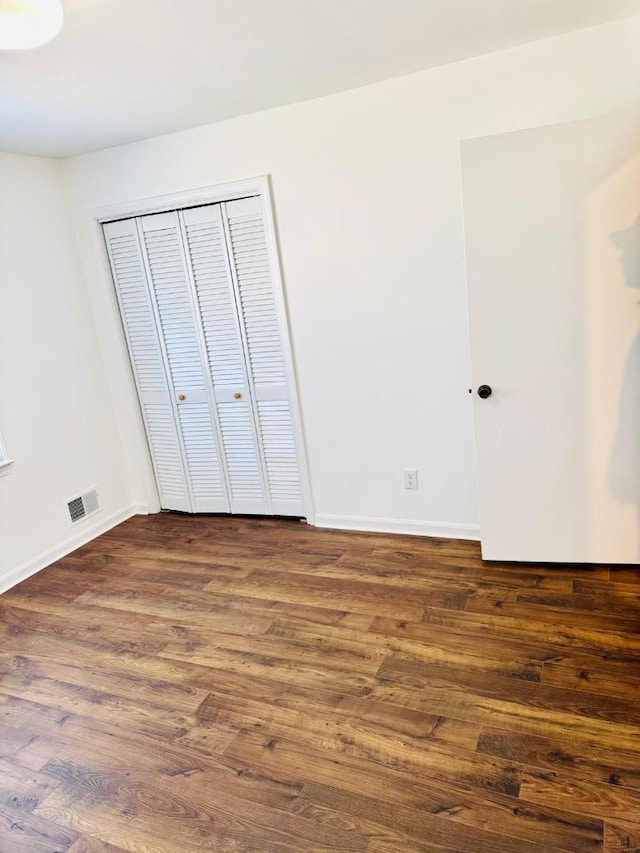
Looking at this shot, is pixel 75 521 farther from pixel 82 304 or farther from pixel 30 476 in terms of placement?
pixel 82 304

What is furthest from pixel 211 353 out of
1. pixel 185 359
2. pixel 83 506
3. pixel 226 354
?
pixel 83 506

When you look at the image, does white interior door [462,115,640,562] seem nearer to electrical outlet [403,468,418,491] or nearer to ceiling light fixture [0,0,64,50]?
electrical outlet [403,468,418,491]

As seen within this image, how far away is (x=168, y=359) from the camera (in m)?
3.66

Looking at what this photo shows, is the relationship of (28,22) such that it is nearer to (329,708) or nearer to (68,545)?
(329,708)

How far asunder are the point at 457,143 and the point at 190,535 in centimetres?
270

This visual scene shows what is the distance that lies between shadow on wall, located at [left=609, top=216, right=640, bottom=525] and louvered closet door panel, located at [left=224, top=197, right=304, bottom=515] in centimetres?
175

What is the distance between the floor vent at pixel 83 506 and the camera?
11.9 feet

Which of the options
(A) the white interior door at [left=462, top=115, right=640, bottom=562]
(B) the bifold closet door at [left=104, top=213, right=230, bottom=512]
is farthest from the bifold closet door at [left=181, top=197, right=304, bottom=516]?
(A) the white interior door at [left=462, top=115, right=640, bottom=562]

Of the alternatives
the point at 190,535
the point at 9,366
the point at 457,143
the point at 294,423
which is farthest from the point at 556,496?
the point at 9,366

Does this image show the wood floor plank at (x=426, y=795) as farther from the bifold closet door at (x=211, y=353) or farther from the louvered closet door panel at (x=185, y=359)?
the louvered closet door panel at (x=185, y=359)

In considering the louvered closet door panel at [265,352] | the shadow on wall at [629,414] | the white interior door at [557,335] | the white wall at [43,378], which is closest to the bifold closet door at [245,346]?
the louvered closet door panel at [265,352]

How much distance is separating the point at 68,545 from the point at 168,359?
4.40 ft

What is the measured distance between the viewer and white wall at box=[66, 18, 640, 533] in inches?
96.9

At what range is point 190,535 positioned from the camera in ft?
11.9
